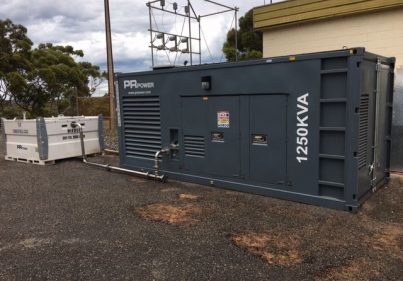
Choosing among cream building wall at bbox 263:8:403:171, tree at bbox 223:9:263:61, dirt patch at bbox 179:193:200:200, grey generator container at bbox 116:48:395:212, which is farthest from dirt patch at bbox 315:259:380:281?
tree at bbox 223:9:263:61

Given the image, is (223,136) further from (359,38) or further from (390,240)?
(359,38)

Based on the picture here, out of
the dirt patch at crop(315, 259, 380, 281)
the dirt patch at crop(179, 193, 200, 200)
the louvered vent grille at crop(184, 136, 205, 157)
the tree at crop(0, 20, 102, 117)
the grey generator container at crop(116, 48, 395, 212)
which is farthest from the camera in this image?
the tree at crop(0, 20, 102, 117)

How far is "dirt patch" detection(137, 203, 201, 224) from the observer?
16.7ft

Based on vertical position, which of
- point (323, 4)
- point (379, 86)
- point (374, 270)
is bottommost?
point (374, 270)

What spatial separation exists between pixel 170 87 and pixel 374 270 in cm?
481

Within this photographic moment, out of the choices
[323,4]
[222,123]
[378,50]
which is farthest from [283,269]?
[323,4]

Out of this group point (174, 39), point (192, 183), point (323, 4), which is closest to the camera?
point (192, 183)

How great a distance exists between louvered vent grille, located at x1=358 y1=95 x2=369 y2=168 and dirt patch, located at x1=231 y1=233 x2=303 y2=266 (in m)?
1.91

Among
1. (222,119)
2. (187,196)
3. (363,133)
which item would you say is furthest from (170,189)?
(363,133)

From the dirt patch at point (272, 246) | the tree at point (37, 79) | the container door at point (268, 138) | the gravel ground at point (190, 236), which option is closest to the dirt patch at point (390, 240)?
the gravel ground at point (190, 236)

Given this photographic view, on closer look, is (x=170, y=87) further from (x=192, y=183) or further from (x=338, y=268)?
(x=338, y=268)

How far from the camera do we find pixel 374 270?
3.56m

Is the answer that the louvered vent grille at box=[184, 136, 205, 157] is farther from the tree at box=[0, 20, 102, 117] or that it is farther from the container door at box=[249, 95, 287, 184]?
the tree at box=[0, 20, 102, 117]

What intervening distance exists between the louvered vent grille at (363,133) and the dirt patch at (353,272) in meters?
2.01
